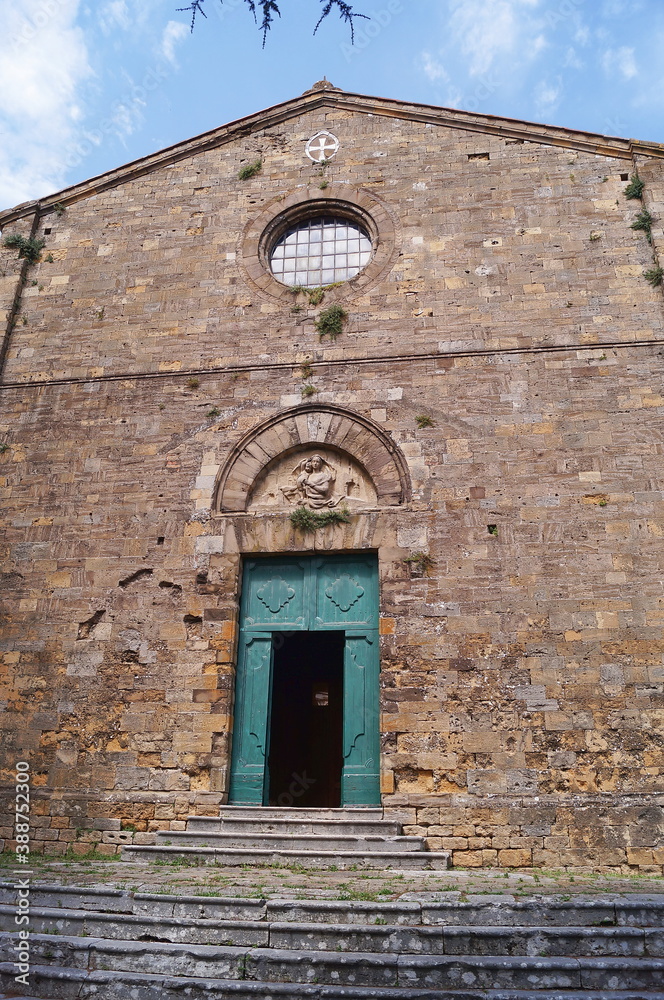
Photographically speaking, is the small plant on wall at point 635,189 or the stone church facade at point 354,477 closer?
the stone church facade at point 354,477

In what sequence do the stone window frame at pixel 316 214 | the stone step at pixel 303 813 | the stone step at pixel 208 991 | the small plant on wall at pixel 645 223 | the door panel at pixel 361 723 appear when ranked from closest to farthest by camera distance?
the stone step at pixel 208 991
the stone step at pixel 303 813
the door panel at pixel 361 723
the small plant on wall at pixel 645 223
the stone window frame at pixel 316 214

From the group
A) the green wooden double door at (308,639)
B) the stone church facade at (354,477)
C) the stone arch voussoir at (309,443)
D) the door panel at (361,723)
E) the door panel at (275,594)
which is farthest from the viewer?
the stone arch voussoir at (309,443)

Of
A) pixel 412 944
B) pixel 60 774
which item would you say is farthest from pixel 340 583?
pixel 412 944

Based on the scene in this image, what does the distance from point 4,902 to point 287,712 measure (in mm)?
7369

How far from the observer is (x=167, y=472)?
957cm

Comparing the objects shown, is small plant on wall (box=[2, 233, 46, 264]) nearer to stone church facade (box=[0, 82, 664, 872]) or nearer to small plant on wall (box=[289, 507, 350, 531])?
stone church facade (box=[0, 82, 664, 872])

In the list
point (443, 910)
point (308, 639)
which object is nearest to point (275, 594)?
point (308, 639)

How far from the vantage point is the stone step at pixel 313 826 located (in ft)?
24.5

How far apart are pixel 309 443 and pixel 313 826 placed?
14.2 feet

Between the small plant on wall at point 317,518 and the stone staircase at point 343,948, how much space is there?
4.37 meters

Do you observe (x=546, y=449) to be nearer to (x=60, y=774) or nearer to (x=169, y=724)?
(x=169, y=724)

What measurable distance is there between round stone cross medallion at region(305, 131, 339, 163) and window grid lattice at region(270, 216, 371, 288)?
3.09 ft

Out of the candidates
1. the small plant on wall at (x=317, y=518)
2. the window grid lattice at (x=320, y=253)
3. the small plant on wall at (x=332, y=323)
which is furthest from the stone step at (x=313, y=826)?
the window grid lattice at (x=320, y=253)

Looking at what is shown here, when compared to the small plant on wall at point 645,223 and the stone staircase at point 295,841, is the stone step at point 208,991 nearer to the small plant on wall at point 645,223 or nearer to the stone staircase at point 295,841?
the stone staircase at point 295,841
